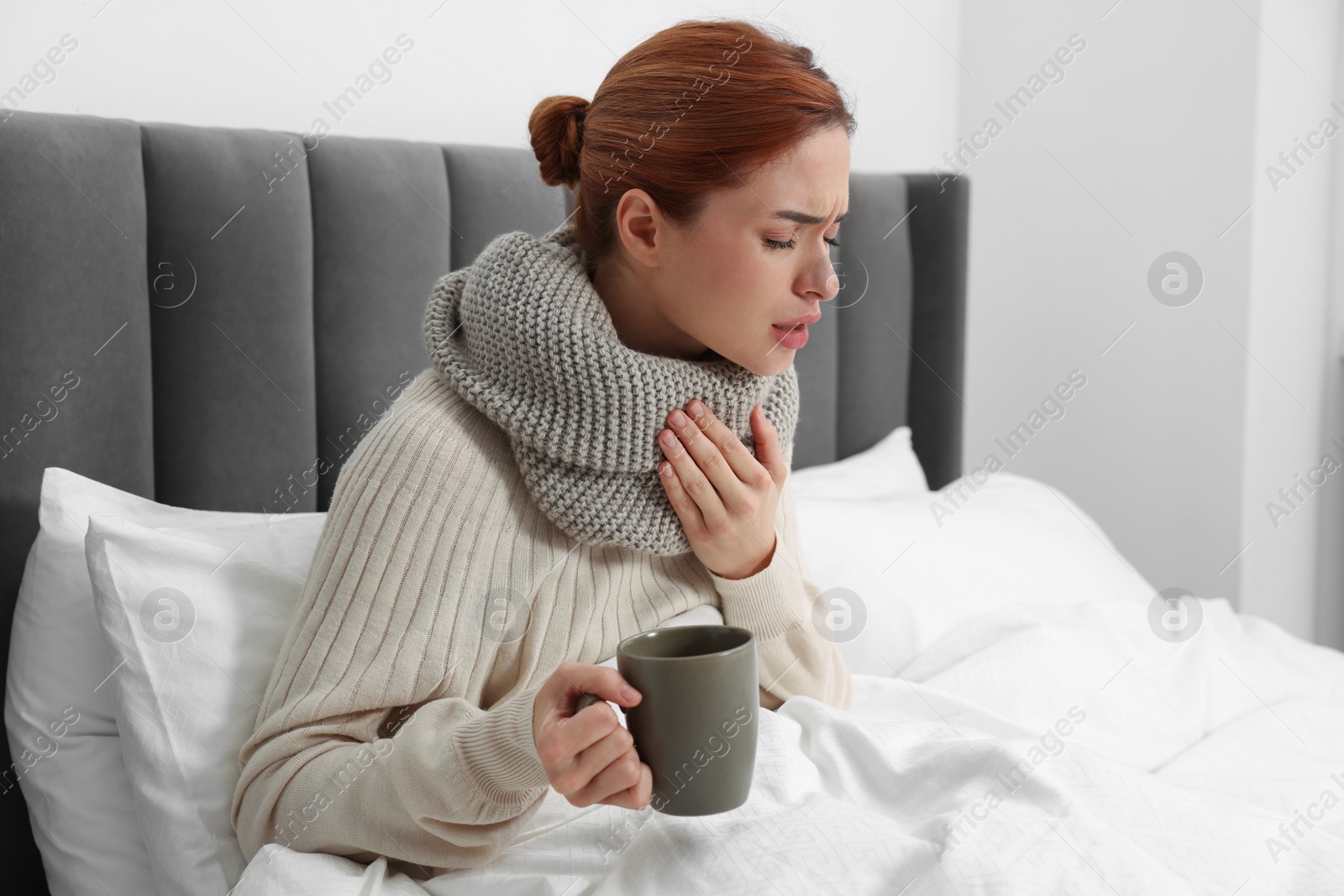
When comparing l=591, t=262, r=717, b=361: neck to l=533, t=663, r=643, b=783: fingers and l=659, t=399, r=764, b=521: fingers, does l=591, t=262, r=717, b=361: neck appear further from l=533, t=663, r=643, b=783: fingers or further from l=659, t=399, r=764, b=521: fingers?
l=533, t=663, r=643, b=783: fingers

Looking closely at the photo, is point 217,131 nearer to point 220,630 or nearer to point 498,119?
point 498,119

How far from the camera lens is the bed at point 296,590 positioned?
31.4 inches

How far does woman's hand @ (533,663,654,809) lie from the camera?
27.3 inches

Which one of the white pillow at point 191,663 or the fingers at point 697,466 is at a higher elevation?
the fingers at point 697,466

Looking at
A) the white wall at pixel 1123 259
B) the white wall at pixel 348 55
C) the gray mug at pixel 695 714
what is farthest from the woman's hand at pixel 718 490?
the white wall at pixel 1123 259

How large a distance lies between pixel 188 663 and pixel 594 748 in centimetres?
47

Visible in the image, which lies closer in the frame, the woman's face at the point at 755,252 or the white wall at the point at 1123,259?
the woman's face at the point at 755,252

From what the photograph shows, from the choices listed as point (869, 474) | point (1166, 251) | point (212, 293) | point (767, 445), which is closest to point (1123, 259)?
point (1166, 251)

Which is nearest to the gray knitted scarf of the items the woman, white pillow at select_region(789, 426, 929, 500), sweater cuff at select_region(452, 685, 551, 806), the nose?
the woman

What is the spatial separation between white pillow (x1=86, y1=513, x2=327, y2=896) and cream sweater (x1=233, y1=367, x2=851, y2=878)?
5 centimetres

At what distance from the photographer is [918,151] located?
219cm

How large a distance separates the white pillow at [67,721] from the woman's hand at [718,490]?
53 centimetres

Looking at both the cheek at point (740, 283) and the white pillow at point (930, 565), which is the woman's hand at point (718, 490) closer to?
the cheek at point (740, 283)

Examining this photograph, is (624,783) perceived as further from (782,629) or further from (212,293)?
(212,293)
